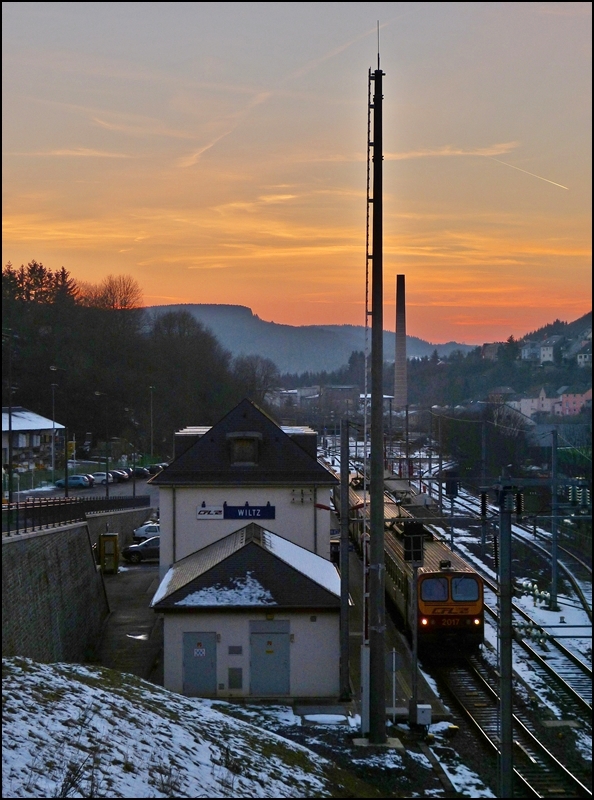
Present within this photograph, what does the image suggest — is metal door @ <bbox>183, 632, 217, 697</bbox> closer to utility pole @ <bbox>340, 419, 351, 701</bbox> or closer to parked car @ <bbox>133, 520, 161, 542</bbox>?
utility pole @ <bbox>340, 419, 351, 701</bbox>

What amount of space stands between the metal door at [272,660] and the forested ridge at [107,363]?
122ft

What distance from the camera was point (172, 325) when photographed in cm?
8338

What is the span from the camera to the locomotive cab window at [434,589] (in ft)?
58.6

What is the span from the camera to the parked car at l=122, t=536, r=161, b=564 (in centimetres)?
3127

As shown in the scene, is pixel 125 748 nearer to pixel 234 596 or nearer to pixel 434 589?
pixel 234 596

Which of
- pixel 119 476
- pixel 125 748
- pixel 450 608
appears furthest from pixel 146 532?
pixel 125 748

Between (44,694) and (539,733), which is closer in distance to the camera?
(44,694)

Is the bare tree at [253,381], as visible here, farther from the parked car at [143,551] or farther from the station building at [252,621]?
the station building at [252,621]

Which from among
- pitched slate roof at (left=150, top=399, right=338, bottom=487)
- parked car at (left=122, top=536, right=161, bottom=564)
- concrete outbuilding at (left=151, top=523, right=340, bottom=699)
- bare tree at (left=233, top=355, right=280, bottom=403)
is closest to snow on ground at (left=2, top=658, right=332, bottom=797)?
concrete outbuilding at (left=151, top=523, right=340, bottom=699)

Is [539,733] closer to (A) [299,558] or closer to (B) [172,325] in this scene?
(A) [299,558]

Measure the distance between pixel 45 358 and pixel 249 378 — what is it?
34.6m

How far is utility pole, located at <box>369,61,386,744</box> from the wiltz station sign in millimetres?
9203

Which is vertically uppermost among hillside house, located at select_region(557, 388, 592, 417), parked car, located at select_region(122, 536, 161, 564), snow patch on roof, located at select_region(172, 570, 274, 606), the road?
hillside house, located at select_region(557, 388, 592, 417)

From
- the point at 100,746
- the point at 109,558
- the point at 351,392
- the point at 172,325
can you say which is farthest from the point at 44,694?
the point at 351,392
